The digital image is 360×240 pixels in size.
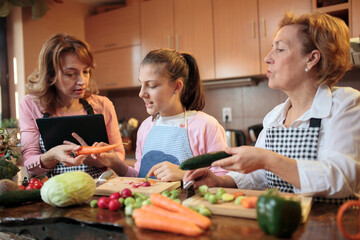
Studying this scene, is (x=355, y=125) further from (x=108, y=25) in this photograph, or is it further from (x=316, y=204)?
(x=108, y=25)

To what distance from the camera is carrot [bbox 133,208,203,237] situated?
2.70 ft

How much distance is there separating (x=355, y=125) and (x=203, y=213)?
629 millimetres

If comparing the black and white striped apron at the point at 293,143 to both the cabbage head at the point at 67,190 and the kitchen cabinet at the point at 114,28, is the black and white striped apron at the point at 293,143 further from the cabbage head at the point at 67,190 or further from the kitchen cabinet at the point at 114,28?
the kitchen cabinet at the point at 114,28

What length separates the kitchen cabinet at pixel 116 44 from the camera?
416 centimetres

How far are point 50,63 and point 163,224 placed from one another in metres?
1.36

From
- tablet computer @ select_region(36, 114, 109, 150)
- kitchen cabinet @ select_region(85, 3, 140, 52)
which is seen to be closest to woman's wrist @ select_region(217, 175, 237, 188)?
tablet computer @ select_region(36, 114, 109, 150)

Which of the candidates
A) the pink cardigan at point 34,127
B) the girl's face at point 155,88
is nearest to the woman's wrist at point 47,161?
the pink cardigan at point 34,127

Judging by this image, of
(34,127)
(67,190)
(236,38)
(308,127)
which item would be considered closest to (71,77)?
(34,127)

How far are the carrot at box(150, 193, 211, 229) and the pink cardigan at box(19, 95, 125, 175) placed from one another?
950 millimetres

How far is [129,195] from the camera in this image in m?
1.15

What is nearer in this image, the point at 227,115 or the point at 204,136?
the point at 204,136

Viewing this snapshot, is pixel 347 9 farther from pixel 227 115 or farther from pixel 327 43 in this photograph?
pixel 327 43

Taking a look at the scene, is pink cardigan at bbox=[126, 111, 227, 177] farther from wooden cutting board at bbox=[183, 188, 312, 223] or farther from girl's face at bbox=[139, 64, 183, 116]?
wooden cutting board at bbox=[183, 188, 312, 223]

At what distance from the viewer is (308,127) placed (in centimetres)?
127
